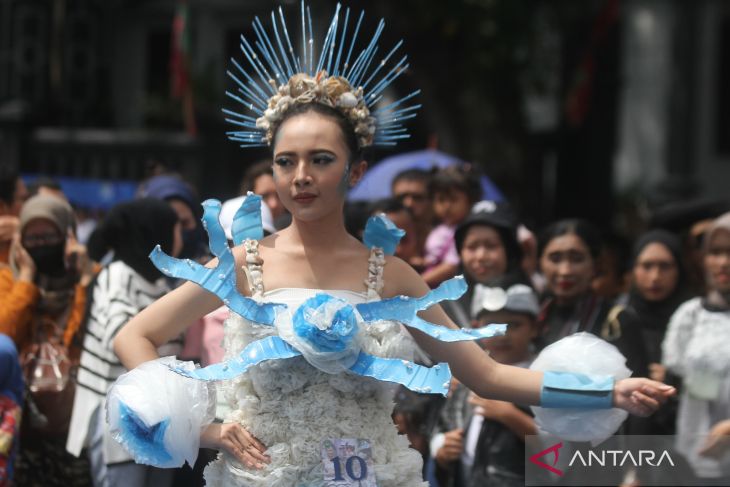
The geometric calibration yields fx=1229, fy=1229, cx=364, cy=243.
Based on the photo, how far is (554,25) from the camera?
1585 centimetres

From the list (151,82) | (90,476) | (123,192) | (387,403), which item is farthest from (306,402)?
(151,82)

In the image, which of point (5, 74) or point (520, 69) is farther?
point (5, 74)

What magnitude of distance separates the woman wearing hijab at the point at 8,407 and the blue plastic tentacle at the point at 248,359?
163 cm

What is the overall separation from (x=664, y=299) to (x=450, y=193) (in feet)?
4.99

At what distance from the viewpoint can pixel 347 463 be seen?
3514 millimetres

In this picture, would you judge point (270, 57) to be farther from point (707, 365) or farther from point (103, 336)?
point (707, 365)

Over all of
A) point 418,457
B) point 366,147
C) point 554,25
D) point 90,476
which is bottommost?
point 90,476

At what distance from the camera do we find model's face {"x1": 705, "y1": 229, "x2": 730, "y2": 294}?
19.1 ft

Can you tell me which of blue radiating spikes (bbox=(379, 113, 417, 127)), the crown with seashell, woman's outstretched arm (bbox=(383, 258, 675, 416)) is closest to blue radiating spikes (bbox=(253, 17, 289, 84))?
the crown with seashell

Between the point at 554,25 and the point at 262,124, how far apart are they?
1267cm

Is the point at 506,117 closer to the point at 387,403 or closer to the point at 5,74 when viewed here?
the point at 5,74

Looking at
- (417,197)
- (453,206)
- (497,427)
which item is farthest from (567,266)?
(417,197)

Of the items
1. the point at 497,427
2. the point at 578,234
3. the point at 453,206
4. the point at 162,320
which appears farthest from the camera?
the point at 453,206

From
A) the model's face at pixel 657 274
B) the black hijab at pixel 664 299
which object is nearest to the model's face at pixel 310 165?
the black hijab at pixel 664 299
